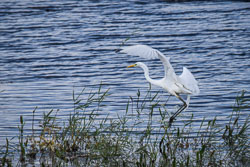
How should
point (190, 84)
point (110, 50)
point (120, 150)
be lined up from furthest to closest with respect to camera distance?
point (110, 50)
point (190, 84)
point (120, 150)

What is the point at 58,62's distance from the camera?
1395cm

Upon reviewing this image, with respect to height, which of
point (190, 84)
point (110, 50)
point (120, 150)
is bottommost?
point (110, 50)

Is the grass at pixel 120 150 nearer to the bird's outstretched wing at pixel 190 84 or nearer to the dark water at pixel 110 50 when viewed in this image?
the dark water at pixel 110 50

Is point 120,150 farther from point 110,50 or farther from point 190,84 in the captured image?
point 110,50

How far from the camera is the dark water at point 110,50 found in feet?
32.9

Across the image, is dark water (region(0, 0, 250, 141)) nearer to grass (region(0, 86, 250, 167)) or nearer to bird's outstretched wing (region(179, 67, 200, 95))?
bird's outstretched wing (region(179, 67, 200, 95))

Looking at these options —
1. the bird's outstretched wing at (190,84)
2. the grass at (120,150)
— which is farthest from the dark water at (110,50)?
the grass at (120,150)

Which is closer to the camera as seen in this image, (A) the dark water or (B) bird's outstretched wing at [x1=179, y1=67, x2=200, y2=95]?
(B) bird's outstretched wing at [x1=179, y1=67, x2=200, y2=95]

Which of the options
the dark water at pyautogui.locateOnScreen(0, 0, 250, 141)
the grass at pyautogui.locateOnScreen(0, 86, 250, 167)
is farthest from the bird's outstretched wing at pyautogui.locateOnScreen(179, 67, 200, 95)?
the grass at pyautogui.locateOnScreen(0, 86, 250, 167)

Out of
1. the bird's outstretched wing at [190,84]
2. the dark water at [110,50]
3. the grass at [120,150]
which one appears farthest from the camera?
the dark water at [110,50]

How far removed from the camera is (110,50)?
1527 cm

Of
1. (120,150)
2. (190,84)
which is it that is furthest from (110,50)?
(120,150)

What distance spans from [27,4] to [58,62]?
9.74 m

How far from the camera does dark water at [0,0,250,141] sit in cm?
1004
